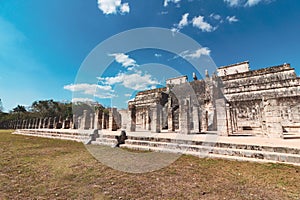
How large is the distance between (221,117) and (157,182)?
279 inches

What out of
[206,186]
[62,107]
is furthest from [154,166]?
[62,107]

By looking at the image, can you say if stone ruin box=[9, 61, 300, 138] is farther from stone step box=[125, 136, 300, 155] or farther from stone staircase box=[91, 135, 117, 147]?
stone staircase box=[91, 135, 117, 147]

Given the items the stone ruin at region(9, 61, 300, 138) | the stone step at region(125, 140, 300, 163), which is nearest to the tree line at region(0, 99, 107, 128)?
the stone ruin at region(9, 61, 300, 138)

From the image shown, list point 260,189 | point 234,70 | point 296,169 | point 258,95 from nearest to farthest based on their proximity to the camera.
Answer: point 260,189, point 296,169, point 258,95, point 234,70

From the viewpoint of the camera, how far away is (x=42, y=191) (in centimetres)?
289

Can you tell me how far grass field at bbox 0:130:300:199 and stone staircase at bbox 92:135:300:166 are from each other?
0.44 meters

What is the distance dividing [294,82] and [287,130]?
6.42 meters

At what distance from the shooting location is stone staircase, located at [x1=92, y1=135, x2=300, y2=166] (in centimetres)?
450

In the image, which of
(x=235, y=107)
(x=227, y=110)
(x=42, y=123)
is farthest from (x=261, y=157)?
(x=42, y=123)

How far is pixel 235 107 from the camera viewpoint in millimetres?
16609

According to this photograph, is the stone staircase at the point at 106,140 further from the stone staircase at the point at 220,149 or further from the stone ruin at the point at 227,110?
the stone ruin at the point at 227,110

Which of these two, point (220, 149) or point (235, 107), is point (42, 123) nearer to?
point (235, 107)

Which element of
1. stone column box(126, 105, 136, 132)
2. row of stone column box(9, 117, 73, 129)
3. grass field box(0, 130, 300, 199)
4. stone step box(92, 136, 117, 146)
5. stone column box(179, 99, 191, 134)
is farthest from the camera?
row of stone column box(9, 117, 73, 129)

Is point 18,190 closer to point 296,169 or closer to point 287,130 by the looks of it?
point 296,169
